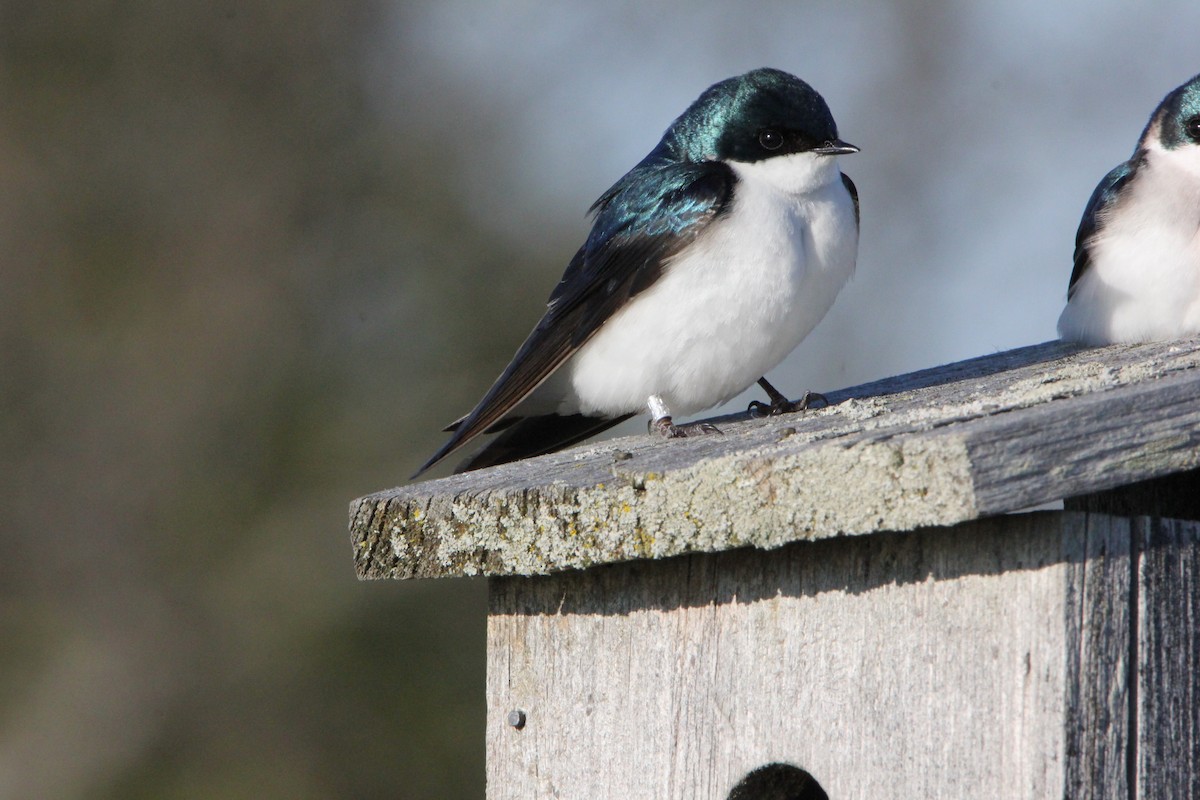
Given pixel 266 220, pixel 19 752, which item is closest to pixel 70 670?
pixel 19 752

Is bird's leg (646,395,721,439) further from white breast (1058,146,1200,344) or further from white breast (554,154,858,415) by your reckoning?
white breast (1058,146,1200,344)

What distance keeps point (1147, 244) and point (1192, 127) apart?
20cm

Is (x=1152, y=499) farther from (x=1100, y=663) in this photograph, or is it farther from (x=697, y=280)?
(x=697, y=280)

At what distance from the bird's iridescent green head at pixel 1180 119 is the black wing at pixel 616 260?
66cm

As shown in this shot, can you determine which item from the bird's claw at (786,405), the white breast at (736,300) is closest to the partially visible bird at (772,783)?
the bird's claw at (786,405)

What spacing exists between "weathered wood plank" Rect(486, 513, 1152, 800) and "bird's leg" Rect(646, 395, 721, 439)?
296mm

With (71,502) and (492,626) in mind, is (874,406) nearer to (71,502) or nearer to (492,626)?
(492,626)

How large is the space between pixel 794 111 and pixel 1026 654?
1.19 metres

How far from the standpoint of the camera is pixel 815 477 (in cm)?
105

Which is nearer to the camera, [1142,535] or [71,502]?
[1142,535]

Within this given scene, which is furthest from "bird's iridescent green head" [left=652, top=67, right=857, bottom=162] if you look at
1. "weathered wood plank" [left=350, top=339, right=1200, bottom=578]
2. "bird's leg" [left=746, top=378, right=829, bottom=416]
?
"weathered wood plank" [left=350, top=339, right=1200, bottom=578]

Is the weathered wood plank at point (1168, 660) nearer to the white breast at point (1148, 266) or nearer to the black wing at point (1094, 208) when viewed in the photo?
the white breast at point (1148, 266)

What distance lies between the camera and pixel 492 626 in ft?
4.97

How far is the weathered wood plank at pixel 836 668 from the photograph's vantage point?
1.04 metres
